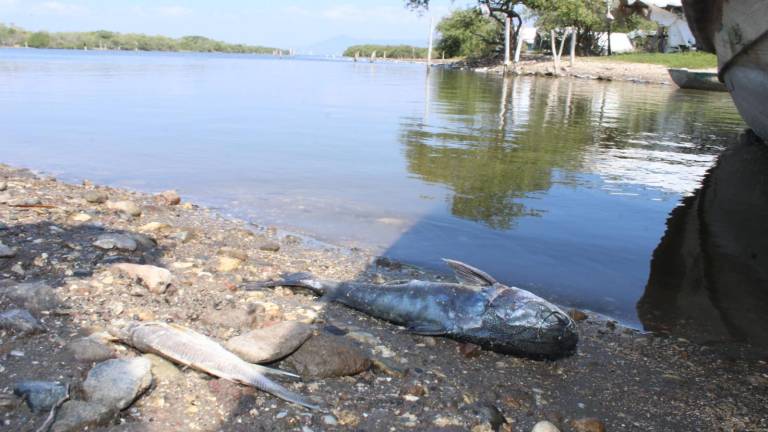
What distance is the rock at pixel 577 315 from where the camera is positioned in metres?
5.14

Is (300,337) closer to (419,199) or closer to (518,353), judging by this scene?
(518,353)

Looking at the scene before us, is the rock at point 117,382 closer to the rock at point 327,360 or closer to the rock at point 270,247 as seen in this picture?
the rock at point 327,360

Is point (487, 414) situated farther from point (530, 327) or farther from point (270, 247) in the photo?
point (270, 247)

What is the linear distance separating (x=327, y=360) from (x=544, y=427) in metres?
1.32

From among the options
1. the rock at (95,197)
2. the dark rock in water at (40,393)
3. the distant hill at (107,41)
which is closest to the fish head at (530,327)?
the dark rock in water at (40,393)

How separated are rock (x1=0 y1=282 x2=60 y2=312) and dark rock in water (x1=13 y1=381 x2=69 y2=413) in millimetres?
993

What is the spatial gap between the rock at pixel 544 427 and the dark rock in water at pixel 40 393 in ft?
8.10

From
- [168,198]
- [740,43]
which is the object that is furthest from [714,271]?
[168,198]

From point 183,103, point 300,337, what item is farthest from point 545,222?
point 183,103

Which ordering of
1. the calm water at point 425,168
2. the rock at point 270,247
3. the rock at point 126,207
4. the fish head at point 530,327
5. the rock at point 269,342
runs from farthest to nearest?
the rock at point 126,207
the calm water at point 425,168
the rock at point 270,247
the fish head at point 530,327
the rock at point 269,342

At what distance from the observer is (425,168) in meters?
11.0

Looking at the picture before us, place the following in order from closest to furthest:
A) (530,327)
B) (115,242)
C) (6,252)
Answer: (530,327)
(6,252)
(115,242)

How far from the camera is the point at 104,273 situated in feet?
15.6

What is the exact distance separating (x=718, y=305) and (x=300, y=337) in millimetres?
4007
